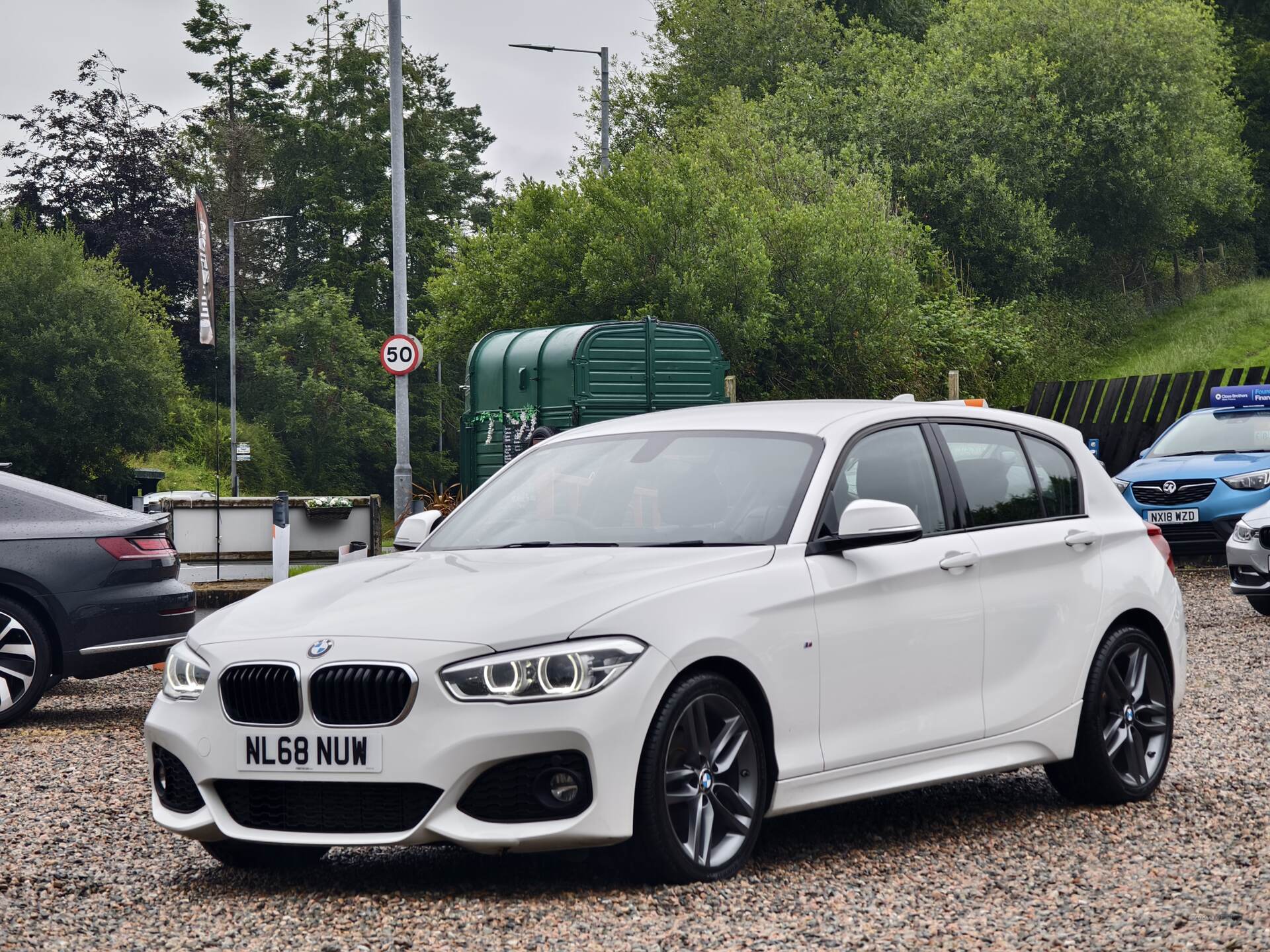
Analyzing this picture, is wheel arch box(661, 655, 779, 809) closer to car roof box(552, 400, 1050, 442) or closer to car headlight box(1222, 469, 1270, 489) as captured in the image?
car roof box(552, 400, 1050, 442)

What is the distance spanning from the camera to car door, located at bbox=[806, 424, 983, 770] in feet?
18.5

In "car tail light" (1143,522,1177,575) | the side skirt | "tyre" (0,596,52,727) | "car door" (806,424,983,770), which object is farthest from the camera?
"tyre" (0,596,52,727)

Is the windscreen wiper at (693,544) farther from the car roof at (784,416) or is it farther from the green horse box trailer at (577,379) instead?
the green horse box trailer at (577,379)

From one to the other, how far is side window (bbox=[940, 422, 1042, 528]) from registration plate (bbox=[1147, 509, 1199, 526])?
1212 centimetres

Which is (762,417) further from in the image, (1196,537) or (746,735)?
(1196,537)

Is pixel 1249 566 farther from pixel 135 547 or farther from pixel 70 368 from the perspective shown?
pixel 70 368

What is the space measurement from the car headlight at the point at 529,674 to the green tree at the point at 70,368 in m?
53.7

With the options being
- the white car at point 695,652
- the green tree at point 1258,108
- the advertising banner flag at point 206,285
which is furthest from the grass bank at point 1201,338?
the white car at point 695,652

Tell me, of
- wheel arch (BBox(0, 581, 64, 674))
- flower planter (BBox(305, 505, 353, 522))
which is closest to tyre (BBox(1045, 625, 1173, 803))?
wheel arch (BBox(0, 581, 64, 674))

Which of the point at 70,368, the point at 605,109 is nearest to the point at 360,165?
the point at 70,368

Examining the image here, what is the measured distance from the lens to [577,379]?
1998 cm

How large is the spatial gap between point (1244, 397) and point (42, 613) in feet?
46.7

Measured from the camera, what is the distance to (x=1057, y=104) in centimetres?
5022

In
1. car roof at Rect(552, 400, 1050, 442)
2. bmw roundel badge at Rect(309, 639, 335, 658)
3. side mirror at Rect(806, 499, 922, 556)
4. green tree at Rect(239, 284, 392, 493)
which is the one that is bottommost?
green tree at Rect(239, 284, 392, 493)
